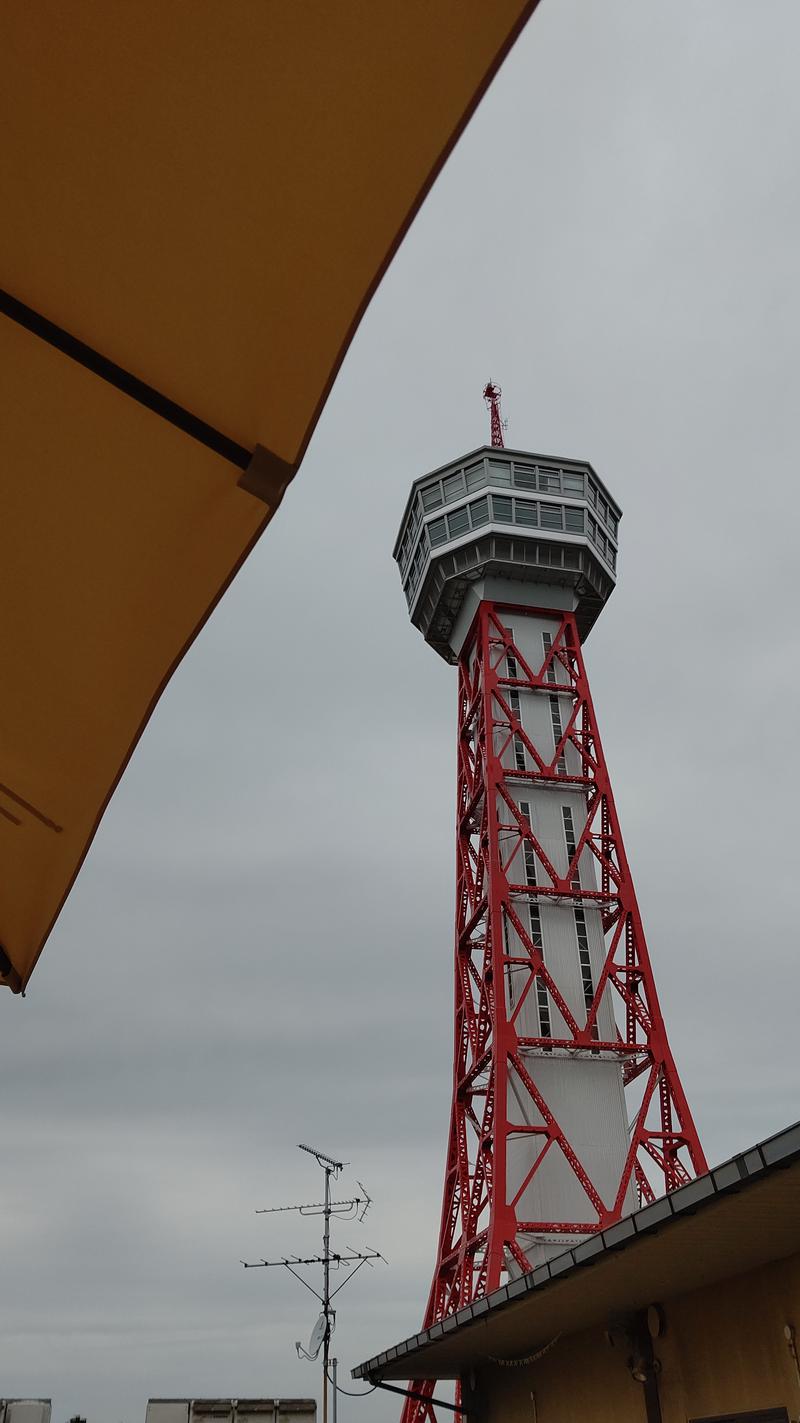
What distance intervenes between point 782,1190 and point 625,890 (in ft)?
79.2

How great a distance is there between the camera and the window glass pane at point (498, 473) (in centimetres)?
3656

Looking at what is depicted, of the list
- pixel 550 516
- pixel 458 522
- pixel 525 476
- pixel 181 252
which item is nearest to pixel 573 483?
pixel 525 476

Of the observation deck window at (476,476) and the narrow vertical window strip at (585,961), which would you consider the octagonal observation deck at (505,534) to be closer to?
the observation deck window at (476,476)

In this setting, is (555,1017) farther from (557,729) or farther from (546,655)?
(546,655)

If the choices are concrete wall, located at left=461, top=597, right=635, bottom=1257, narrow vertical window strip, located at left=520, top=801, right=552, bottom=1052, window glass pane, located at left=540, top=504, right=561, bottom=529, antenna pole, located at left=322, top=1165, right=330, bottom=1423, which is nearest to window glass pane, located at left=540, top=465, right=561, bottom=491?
window glass pane, located at left=540, top=504, right=561, bottom=529

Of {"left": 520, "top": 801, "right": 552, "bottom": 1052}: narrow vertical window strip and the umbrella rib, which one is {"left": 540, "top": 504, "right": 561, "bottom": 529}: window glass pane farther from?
the umbrella rib

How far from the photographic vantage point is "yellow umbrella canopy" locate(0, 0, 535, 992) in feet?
5.49

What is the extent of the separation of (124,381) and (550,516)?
34.9m

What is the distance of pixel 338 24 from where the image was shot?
1.64m

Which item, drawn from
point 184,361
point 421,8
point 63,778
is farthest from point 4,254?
point 63,778

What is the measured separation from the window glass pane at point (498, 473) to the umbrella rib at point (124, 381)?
35123 millimetres

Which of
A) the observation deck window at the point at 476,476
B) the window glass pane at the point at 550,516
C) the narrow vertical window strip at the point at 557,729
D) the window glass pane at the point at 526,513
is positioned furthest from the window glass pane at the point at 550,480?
the narrow vertical window strip at the point at 557,729

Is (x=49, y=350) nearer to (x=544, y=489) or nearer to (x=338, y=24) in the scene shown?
(x=338, y=24)

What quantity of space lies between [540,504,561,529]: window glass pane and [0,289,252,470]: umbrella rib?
3453 cm
